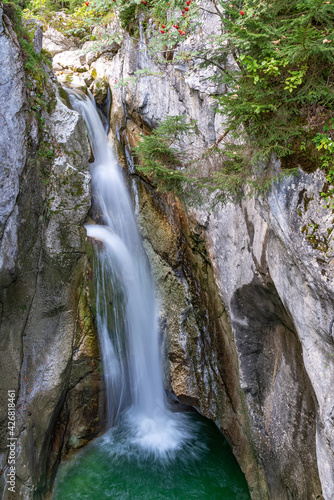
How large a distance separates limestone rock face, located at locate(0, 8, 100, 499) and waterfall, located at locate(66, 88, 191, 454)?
20.9 inches

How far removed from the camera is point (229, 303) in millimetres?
6301

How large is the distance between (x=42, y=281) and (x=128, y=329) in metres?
2.51

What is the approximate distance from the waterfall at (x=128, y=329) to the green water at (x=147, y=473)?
12.4 inches

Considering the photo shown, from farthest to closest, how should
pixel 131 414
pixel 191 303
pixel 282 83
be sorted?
1. pixel 131 414
2. pixel 191 303
3. pixel 282 83

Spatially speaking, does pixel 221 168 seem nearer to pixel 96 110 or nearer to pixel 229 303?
pixel 229 303

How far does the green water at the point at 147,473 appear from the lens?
610 centimetres

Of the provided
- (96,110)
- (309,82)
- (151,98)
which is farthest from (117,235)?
(309,82)

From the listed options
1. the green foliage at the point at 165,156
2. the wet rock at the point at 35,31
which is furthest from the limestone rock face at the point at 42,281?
the green foliage at the point at 165,156

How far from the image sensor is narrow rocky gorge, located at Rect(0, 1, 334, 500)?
13.0 feet

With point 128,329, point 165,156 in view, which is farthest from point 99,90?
point 128,329

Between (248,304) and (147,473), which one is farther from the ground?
(248,304)

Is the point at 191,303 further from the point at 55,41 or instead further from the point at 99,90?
the point at 55,41

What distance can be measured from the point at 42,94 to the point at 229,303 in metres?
6.17

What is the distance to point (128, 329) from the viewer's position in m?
7.89
